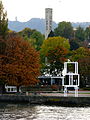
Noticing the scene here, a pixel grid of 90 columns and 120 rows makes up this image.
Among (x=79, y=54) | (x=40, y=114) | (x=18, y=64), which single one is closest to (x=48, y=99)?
(x=18, y=64)

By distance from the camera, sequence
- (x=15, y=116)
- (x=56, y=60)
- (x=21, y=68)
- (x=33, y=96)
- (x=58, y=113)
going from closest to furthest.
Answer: (x=15, y=116) < (x=58, y=113) < (x=33, y=96) < (x=21, y=68) < (x=56, y=60)

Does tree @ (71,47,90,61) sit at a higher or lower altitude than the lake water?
higher

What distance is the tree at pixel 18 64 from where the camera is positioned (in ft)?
301

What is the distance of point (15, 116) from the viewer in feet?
202

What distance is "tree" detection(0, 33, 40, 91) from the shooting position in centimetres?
9188

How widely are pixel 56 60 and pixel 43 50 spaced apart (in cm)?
887

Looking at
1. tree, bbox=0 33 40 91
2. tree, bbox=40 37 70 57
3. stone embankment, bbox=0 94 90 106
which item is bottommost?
stone embankment, bbox=0 94 90 106

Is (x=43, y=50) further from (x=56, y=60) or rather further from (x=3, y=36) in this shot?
(x=3, y=36)

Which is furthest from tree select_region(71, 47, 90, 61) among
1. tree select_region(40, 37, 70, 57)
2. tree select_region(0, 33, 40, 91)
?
tree select_region(0, 33, 40, 91)

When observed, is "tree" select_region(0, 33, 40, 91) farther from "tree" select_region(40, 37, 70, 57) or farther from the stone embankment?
"tree" select_region(40, 37, 70, 57)

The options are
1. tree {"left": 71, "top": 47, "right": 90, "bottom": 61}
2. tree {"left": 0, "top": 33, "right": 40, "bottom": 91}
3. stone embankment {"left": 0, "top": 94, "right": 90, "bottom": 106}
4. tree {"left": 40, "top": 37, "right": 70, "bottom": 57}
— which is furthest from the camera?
tree {"left": 40, "top": 37, "right": 70, "bottom": 57}

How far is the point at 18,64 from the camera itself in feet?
307

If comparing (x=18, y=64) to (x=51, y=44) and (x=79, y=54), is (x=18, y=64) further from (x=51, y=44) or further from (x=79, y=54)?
(x=51, y=44)

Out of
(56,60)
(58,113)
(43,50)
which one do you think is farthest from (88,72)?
(58,113)
